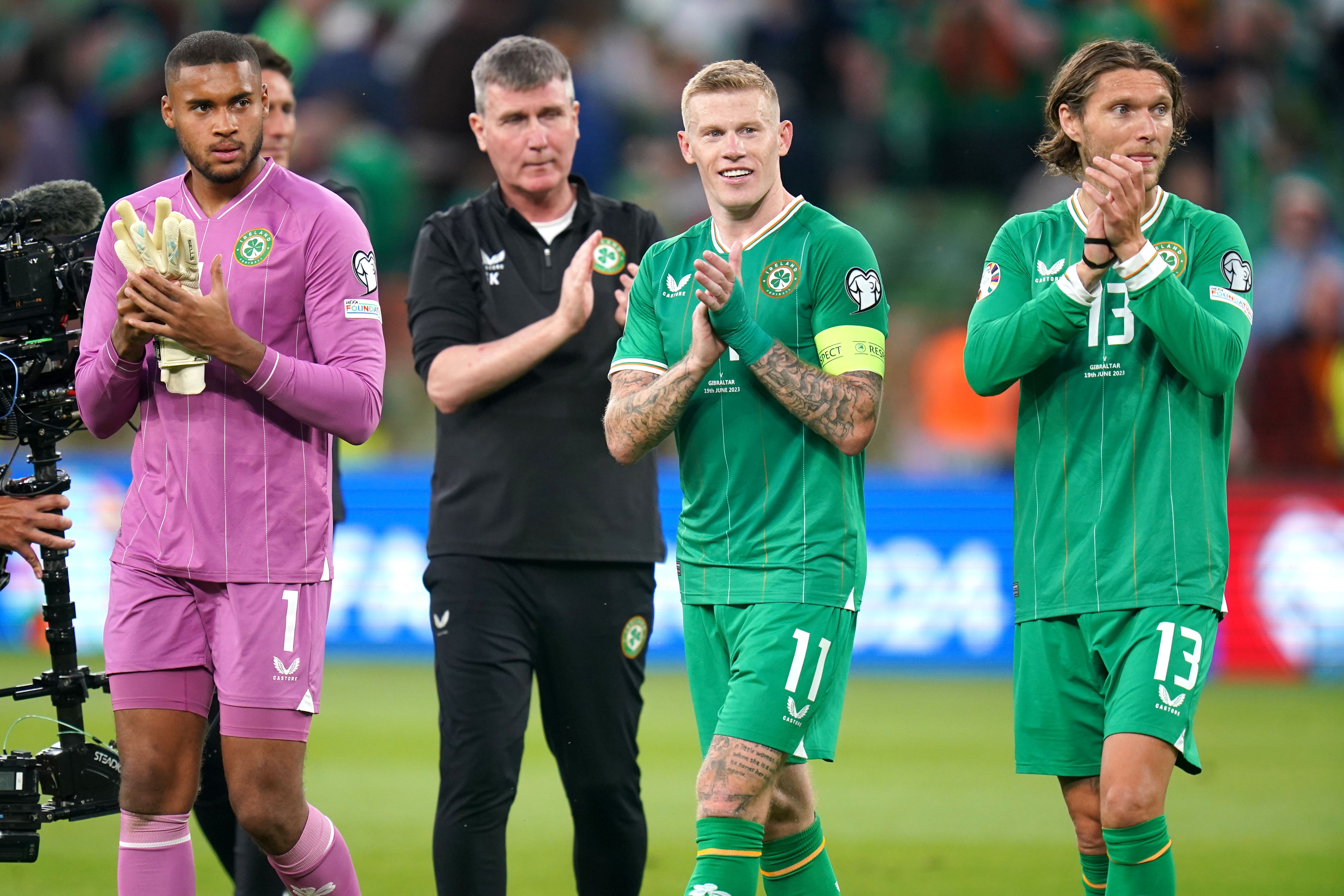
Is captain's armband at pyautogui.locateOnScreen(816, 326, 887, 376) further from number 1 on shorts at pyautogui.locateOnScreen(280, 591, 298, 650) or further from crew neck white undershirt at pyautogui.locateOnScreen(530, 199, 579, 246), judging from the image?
number 1 on shorts at pyautogui.locateOnScreen(280, 591, 298, 650)

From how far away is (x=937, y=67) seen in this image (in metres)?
14.6

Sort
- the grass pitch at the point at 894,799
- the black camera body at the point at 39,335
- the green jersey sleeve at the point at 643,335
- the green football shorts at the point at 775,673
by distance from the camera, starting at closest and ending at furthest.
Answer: the green football shorts at the point at 775,673 < the green jersey sleeve at the point at 643,335 < the black camera body at the point at 39,335 < the grass pitch at the point at 894,799

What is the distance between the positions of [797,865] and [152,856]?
1.76 meters

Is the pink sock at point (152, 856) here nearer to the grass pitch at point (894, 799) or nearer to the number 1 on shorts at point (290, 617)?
the number 1 on shorts at point (290, 617)

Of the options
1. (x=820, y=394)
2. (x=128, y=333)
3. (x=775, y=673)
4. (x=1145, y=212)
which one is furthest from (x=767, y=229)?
(x=128, y=333)

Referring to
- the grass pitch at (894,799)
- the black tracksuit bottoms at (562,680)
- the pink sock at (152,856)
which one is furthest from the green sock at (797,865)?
the grass pitch at (894,799)

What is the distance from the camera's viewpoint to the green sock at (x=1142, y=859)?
3883mm

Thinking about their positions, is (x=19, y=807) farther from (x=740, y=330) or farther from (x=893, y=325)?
(x=893, y=325)

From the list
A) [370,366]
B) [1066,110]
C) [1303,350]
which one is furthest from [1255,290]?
[370,366]

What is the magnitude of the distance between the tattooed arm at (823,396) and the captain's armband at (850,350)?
39mm

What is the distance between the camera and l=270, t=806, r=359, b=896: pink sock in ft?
14.1

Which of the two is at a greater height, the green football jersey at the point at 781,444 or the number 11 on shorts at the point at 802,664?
the green football jersey at the point at 781,444

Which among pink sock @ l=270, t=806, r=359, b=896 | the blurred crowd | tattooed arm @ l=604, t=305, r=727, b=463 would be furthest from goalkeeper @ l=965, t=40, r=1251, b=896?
the blurred crowd

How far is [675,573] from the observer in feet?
35.8
